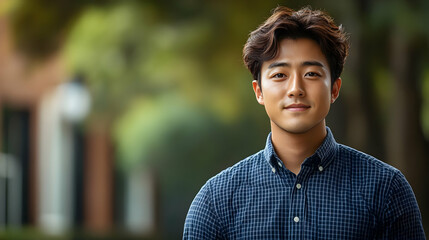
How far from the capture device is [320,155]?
2.44 metres

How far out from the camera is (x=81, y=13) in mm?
11234

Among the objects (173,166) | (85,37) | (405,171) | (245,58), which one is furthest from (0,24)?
(245,58)

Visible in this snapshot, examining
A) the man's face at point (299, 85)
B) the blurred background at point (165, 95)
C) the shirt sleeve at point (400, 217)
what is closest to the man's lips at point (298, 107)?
the man's face at point (299, 85)

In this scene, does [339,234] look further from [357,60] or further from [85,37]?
[85,37]

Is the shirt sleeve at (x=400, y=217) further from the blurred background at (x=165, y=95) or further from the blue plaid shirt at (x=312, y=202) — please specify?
the blurred background at (x=165, y=95)

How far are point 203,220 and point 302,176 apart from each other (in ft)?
1.02

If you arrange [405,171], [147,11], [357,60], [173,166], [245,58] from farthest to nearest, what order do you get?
[173,166] < [147,11] < [357,60] < [405,171] < [245,58]

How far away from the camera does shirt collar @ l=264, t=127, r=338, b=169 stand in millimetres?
2443

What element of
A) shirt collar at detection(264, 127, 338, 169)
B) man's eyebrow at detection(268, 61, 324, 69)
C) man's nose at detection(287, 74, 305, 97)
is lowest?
shirt collar at detection(264, 127, 338, 169)

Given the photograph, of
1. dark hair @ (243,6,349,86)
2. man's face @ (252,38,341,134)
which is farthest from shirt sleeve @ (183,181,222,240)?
dark hair @ (243,6,349,86)

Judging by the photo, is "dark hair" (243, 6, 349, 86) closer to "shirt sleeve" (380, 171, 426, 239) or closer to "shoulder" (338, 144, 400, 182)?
"shoulder" (338, 144, 400, 182)

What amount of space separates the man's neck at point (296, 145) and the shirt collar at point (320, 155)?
2cm

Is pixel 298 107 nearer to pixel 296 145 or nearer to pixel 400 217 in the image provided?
pixel 296 145

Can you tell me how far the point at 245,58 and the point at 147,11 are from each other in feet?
31.3
